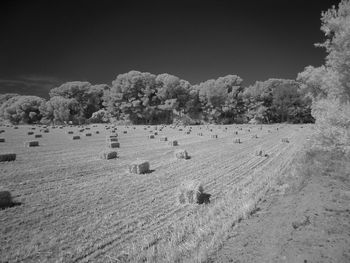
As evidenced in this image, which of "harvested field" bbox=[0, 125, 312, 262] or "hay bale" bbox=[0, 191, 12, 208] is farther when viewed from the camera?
"hay bale" bbox=[0, 191, 12, 208]

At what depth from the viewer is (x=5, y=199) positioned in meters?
8.41

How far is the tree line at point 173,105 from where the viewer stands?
8062 centimetres

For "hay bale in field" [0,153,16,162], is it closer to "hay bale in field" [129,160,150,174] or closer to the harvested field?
the harvested field

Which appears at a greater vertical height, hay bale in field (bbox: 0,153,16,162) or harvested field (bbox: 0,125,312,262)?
hay bale in field (bbox: 0,153,16,162)

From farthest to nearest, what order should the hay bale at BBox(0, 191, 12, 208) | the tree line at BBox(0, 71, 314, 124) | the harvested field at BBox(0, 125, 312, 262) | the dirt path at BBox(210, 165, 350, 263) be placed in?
the tree line at BBox(0, 71, 314, 124) → the hay bale at BBox(0, 191, 12, 208) → the harvested field at BBox(0, 125, 312, 262) → the dirt path at BBox(210, 165, 350, 263)

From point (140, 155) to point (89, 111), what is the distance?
83539mm

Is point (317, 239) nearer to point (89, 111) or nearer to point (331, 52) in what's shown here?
point (331, 52)

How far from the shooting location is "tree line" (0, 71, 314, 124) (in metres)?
80.6

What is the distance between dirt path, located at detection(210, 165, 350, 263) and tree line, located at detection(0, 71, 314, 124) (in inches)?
2859

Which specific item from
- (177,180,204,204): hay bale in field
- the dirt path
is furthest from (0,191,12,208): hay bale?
the dirt path

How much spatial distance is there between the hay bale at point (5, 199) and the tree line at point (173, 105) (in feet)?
238

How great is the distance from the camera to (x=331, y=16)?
18.4 m

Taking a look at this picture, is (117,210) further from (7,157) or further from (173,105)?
(173,105)

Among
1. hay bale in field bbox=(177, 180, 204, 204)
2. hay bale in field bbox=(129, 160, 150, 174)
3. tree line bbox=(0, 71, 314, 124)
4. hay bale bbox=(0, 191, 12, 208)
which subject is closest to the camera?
hay bale bbox=(0, 191, 12, 208)
